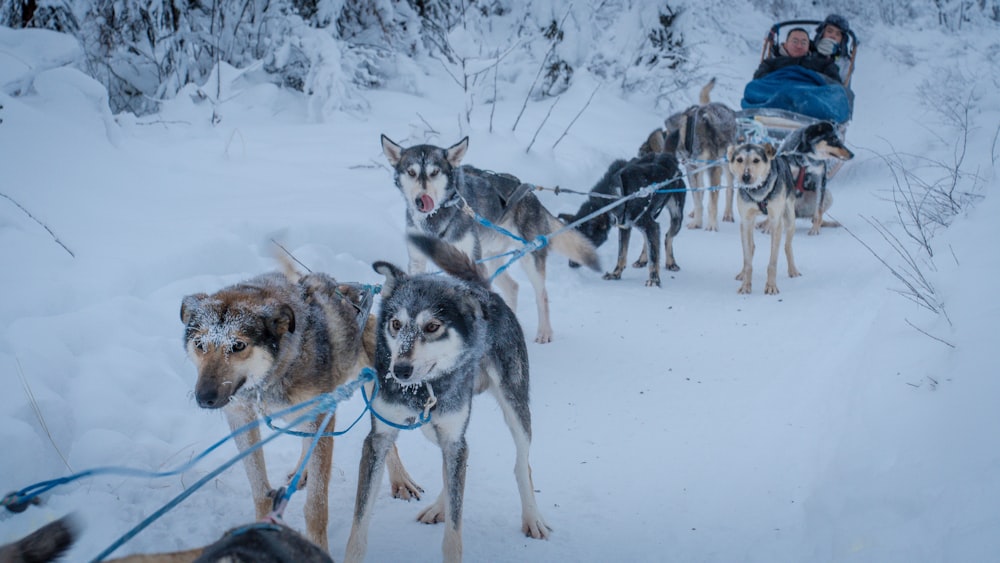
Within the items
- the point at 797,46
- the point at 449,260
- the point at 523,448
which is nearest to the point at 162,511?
the point at 523,448

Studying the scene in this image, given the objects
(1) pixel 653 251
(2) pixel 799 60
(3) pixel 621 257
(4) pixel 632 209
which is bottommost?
(3) pixel 621 257

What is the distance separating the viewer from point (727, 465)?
126 inches

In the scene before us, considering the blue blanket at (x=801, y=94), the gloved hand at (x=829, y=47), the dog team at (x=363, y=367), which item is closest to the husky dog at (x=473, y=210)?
the dog team at (x=363, y=367)

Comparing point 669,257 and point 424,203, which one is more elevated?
point 424,203

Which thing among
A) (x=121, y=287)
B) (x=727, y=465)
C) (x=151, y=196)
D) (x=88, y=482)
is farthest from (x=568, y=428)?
(x=151, y=196)

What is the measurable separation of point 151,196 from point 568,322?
125 inches

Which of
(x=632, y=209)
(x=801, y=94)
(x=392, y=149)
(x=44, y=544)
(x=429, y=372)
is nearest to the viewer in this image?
(x=44, y=544)

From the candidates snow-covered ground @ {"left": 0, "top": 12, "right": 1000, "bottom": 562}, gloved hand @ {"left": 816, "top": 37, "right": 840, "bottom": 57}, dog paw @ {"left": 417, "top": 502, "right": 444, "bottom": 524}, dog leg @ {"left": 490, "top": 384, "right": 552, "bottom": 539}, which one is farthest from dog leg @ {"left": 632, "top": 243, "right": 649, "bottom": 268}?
gloved hand @ {"left": 816, "top": 37, "right": 840, "bottom": 57}

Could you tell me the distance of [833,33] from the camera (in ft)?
30.0

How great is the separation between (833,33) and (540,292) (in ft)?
22.3

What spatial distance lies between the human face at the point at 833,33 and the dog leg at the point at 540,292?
6.56 meters

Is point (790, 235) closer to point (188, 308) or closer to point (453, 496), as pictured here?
point (453, 496)

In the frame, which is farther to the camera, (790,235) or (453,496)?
(790,235)

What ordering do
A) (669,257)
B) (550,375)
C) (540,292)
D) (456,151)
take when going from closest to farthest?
(550,375)
(456,151)
(540,292)
(669,257)
